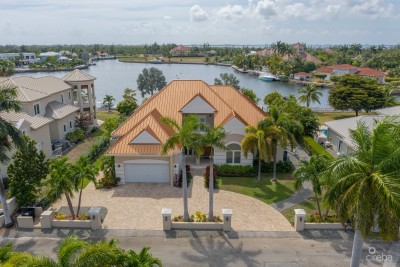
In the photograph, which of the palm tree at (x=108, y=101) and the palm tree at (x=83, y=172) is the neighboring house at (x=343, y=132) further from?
the palm tree at (x=108, y=101)

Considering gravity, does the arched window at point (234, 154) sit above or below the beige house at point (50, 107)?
below

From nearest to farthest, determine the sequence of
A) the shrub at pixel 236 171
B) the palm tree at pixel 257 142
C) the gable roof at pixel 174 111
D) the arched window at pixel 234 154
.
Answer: the palm tree at pixel 257 142 < the gable roof at pixel 174 111 < the shrub at pixel 236 171 < the arched window at pixel 234 154

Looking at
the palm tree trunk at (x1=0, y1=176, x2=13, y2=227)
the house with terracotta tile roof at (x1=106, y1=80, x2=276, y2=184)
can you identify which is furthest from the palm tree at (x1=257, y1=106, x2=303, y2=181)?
the palm tree trunk at (x1=0, y1=176, x2=13, y2=227)

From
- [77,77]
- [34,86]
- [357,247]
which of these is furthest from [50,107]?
[357,247]

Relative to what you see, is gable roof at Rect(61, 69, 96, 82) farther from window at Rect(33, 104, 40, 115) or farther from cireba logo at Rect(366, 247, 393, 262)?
cireba logo at Rect(366, 247, 393, 262)

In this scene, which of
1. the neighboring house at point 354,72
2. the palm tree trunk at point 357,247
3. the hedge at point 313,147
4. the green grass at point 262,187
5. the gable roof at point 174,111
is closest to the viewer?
the palm tree trunk at point 357,247

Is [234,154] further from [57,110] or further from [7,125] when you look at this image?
[57,110]

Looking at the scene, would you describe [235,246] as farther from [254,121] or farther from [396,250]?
[254,121]

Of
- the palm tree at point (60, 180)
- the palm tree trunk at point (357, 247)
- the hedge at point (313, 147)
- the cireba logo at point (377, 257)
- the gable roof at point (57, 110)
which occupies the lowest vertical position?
the cireba logo at point (377, 257)

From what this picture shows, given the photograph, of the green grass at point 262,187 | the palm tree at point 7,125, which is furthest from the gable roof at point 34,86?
the green grass at point 262,187
